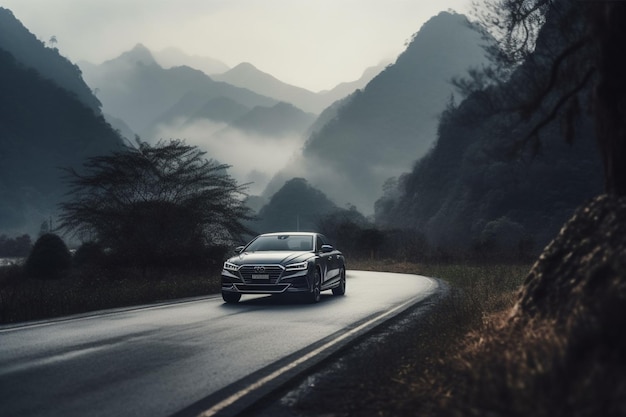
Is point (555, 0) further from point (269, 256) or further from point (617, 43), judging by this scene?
point (269, 256)

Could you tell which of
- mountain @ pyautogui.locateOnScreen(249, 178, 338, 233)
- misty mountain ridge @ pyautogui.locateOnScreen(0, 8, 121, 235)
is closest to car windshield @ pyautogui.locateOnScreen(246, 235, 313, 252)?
misty mountain ridge @ pyautogui.locateOnScreen(0, 8, 121, 235)

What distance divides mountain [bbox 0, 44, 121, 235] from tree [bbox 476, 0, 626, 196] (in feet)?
546

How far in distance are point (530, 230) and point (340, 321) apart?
276ft

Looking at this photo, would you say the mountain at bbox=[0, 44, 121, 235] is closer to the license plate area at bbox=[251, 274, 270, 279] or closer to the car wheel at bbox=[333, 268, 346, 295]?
the car wheel at bbox=[333, 268, 346, 295]

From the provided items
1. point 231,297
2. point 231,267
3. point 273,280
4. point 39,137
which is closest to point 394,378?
point 273,280

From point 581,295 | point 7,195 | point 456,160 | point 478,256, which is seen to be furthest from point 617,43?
point 7,195

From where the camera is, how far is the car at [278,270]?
1642cm

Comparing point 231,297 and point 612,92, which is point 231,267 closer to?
point 231,297

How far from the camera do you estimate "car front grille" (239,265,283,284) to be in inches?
646

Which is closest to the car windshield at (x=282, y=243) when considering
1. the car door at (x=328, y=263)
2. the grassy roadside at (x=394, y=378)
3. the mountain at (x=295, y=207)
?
the car door at (x=328, y=263)

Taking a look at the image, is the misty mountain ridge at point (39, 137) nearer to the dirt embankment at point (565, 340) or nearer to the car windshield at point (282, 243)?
the car windshield at point (282, 243)

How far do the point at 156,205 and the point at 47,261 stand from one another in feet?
79.7

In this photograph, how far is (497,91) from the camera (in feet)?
31.3

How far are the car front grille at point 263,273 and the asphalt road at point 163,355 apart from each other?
2.54ft
